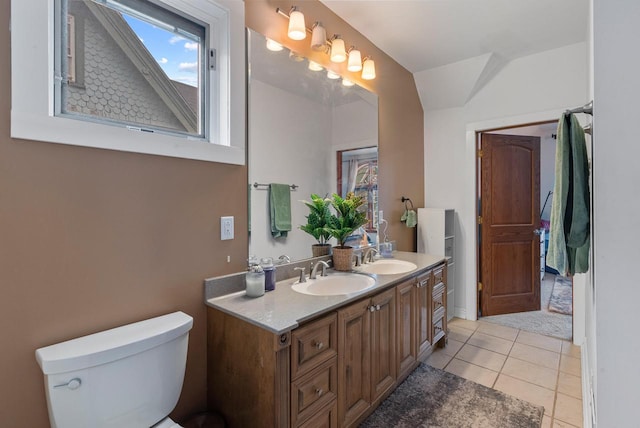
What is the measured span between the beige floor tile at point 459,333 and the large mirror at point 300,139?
1.25 meters

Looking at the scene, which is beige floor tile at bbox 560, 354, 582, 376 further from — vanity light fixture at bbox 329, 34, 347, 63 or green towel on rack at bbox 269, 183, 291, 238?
vanity light fixture at bbox 329, 34, 347, 63

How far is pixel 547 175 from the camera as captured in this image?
5.46m

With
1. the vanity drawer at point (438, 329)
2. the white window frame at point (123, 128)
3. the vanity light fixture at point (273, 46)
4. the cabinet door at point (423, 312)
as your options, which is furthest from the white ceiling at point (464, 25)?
the vanity drawer at point (438, 329)

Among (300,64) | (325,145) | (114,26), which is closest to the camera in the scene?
(114,26)

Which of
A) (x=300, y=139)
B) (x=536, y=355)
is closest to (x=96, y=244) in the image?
(x=300, y=139)

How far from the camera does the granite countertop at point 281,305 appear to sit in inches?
48.2

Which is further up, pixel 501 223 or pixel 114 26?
pixel 114 26

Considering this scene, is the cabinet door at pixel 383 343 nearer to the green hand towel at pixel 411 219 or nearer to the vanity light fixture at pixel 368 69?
the green hand towel at pixel 411 219

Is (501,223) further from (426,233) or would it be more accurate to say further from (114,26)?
(114,26)

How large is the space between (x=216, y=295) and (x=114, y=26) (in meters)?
1.27

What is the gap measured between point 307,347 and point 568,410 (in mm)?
1759

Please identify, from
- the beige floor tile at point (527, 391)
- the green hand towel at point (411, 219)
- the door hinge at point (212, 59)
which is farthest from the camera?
the green hand towel at point (411, 219)

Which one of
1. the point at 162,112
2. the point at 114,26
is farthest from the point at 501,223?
the point at 114,26

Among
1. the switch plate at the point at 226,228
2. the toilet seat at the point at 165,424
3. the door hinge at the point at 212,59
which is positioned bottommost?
the toilet seat at the point at 165,424
